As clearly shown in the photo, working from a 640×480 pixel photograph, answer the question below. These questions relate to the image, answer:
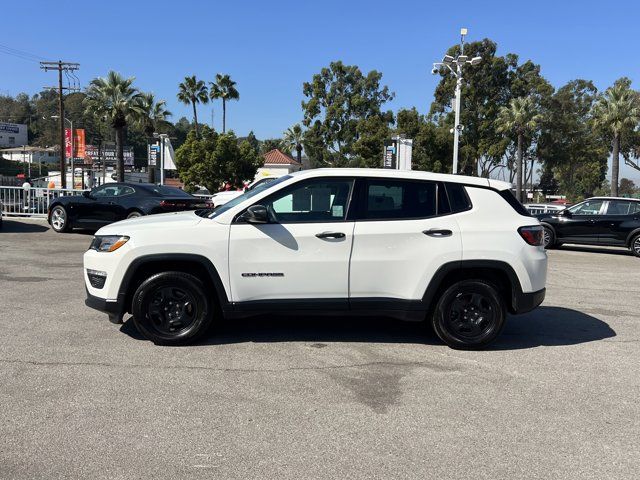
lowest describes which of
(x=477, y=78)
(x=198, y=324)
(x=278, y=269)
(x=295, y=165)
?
(x=198, y=324)

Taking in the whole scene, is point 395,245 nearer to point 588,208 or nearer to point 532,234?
point 532,234

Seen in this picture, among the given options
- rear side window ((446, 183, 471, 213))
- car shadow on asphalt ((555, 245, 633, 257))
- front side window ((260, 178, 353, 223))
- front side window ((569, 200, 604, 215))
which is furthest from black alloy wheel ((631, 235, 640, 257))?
front side window ((260, 178, 353, 223))

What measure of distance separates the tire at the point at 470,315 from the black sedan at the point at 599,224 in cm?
1071

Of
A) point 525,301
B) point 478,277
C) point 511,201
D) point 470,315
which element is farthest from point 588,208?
point 470,315

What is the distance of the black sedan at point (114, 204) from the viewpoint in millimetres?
13977

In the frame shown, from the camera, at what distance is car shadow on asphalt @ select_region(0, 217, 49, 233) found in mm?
15109

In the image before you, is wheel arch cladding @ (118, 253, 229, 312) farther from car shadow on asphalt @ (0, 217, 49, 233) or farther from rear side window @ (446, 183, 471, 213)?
car shadow on asphalt @ (0, 217, 49, 233)

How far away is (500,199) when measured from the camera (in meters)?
5.55

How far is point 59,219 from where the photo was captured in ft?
48.9

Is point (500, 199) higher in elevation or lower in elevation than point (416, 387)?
higher

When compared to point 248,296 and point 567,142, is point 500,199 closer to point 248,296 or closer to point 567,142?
point 248,296

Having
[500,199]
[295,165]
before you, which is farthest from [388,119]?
[500,199]

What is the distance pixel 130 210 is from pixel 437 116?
43.1 meters

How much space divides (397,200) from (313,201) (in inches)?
32.8
